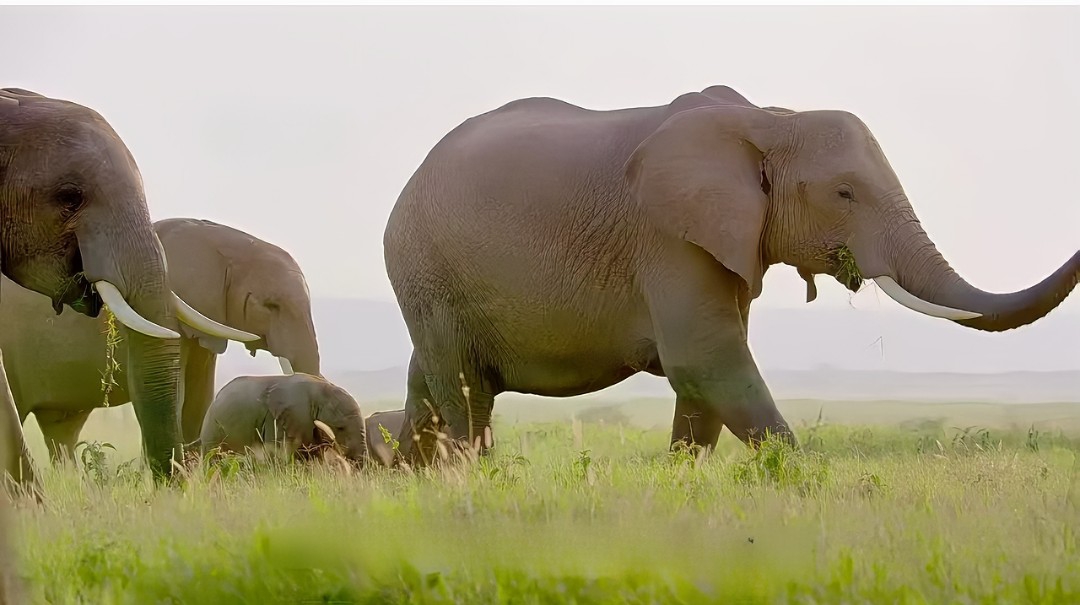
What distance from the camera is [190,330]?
10.3 metres

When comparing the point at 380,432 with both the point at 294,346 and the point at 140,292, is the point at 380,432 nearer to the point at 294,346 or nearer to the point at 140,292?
the point at 294,346

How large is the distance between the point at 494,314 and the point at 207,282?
3.05 metres

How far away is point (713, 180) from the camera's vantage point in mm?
8039

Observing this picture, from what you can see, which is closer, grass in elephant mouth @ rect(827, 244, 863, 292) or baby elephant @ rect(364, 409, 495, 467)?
grass in elephant mouth @ rect(827, 244, 863, 292)

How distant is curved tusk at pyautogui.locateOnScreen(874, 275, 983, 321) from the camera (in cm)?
736

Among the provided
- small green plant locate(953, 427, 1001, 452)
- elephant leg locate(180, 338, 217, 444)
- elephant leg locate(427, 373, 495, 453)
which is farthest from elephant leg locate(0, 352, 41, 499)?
small green plant locate(953, 427, 1001, 452)

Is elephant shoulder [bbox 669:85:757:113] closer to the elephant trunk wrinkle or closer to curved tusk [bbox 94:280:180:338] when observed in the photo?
the elephant trunk wrinkle

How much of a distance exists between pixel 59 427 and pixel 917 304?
Result: 7.35 metres

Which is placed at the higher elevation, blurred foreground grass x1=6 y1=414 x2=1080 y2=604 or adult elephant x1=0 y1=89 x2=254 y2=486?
adult elephant x1=0 y1=89 x2=254 y2=486

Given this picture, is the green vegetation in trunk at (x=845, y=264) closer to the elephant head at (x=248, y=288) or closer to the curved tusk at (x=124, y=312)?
the curved tusk at (x=124, y=312)

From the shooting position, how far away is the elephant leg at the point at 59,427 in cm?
1159

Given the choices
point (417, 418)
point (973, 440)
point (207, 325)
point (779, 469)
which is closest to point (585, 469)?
point (779, 469)

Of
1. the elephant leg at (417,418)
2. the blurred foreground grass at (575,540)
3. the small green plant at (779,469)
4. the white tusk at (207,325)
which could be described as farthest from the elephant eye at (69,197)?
the small green plant at (779,469)

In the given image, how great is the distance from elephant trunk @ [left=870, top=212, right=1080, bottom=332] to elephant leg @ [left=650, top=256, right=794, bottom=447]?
2.74 ft
